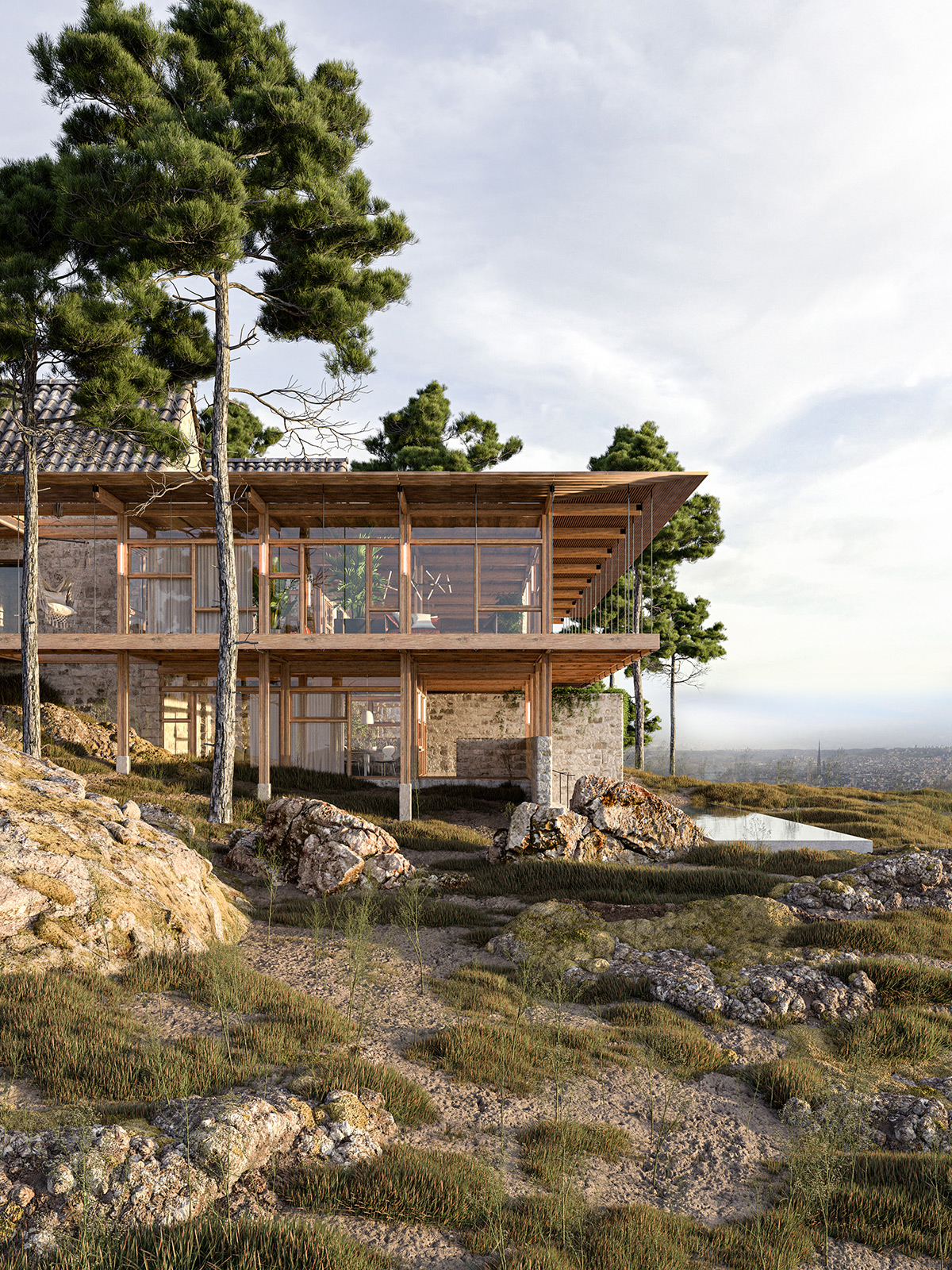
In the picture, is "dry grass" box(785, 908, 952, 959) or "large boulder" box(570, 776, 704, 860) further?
"large boulder" box(570, 776, 704, 860)

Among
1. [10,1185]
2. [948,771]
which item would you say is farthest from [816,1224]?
[948,771]

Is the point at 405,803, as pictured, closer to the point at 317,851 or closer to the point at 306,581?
the point at 317,851

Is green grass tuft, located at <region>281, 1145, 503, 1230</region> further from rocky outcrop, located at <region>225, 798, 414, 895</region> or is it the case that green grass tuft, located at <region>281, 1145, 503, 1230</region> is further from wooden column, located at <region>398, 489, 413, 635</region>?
wooden column, located at <region>398, 489, 413, 635</region>

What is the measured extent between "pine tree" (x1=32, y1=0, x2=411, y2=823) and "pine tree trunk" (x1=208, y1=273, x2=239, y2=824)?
3 cm

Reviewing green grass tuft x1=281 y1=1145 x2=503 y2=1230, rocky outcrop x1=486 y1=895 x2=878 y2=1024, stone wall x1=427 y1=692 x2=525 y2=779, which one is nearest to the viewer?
green grass tuft x1=281 y1=1145 x2=503 y2=1230

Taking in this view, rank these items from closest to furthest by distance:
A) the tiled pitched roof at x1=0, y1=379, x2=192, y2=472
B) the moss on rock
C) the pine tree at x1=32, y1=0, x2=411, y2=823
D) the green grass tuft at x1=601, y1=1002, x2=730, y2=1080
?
1. the green grass tuft at x1=601, y1=1002, x2=730, y2=1080
2. the moss on rock
3. the pine tree at x1=32, y1=0, x2=411, y2=823
4. the tiled pitched roof at x1=0, y1=379, x2=192, y2=472

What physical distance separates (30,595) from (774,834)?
14654 millimetres

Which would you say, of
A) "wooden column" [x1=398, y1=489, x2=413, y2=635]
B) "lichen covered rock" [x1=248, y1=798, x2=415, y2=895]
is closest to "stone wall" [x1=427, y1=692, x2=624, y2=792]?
"wooden column" [x1=398, y1=489, x2=413, y2=635]

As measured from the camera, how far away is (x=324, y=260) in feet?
44.9

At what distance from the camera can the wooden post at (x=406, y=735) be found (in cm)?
1566

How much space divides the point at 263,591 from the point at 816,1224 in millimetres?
14179

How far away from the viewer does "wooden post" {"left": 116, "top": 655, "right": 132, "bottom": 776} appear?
53.0 feet

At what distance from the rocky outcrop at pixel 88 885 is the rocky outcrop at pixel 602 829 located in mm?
4867

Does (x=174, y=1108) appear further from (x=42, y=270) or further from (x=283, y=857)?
(x=42, y=270)
